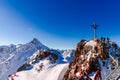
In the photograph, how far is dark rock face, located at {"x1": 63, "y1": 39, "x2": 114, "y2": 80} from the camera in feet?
149

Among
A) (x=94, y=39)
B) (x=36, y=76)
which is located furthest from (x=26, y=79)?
(x=94, y=39)

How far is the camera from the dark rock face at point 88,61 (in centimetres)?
4534

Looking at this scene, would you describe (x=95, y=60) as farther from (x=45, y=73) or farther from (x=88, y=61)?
(x=45, y=73)

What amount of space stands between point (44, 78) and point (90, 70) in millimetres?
24893

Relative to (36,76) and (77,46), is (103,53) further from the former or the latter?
(36,76)

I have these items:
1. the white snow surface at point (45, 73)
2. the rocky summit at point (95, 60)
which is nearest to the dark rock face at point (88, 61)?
the rocky summit at point (95, 60)

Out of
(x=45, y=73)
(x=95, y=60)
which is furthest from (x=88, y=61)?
(x=45, y=73)

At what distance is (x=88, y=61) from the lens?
1852 inches

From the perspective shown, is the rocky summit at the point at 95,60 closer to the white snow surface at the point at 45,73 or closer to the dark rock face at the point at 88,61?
the dark rock face at the point at 88,61

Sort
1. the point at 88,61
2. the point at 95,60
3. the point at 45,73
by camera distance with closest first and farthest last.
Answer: the point at 95,60 → the point at 88,61 → the point at 45,73

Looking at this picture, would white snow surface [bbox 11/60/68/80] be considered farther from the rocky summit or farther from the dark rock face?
the rocky summit

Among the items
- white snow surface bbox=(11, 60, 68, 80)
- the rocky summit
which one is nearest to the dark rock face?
the rocky summit

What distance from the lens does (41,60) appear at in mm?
86312

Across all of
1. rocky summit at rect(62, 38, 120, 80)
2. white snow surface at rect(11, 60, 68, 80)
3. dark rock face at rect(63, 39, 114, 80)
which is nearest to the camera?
rocky summit at rect(62, 38, 120, 80)
